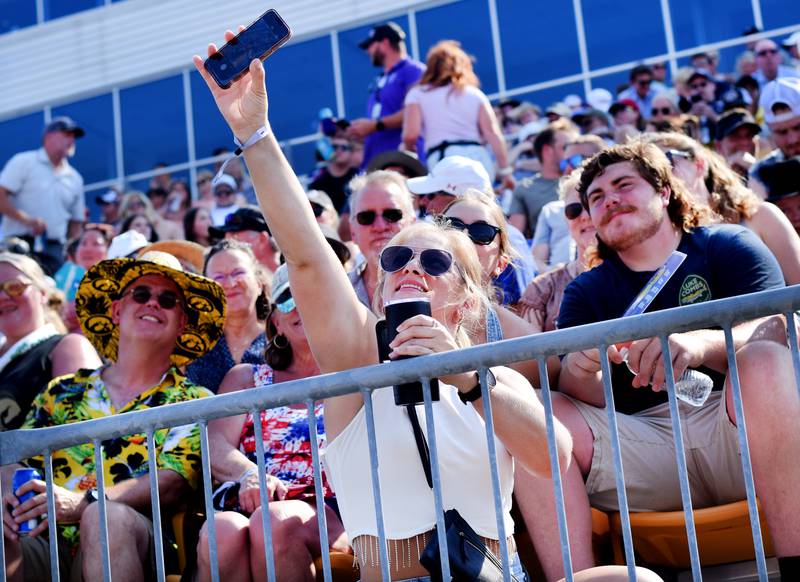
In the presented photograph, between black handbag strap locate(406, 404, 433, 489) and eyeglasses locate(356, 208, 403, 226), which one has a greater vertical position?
eyeglasses locate(356, 208, 403, 226)

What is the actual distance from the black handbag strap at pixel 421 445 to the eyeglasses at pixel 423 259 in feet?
1.34

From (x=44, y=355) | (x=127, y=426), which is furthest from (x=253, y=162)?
(x=44, y=355)

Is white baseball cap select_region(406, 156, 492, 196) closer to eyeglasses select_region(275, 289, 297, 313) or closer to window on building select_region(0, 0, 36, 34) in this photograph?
eyeglasses select_region(275, 289, 297, 313)

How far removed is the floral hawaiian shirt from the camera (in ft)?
14.1

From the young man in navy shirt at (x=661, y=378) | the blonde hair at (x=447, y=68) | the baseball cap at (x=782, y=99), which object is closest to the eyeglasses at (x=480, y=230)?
the young man in navy shirt at (x=661, y=378)

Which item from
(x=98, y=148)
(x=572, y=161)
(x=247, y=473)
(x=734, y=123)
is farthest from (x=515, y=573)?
(x=98, y=148)

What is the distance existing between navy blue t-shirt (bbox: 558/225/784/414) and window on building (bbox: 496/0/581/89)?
11.9 metres

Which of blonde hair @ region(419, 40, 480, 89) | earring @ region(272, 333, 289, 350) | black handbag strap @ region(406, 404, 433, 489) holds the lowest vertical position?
black handbag strap @ region(406, 404, 433, 489)

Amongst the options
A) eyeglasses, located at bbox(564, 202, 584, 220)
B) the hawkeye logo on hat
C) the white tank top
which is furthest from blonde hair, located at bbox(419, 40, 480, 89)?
the white tank top

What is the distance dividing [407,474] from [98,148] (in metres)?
16.4

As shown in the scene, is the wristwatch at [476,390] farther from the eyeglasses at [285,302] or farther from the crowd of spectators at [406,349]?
the eyeglasses at [285,302]

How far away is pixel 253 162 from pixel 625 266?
73.1 inches

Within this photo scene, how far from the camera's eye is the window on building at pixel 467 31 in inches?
632

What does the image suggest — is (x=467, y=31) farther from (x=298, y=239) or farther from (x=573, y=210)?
(x=298, y=239)
